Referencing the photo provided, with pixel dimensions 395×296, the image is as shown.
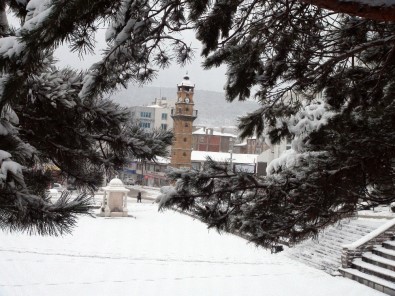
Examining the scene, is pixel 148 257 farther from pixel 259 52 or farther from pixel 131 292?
pixel 259 52

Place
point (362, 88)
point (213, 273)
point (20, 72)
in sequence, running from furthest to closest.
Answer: point (213, 273), point (362, 88), point (20, 72)

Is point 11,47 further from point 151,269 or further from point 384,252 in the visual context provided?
point 384,252

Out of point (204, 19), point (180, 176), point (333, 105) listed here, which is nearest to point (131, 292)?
point (180, 176)

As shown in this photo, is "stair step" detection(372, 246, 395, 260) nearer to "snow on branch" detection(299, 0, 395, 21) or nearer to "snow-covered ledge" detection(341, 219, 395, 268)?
"snow-covered ledge" detection(341, 219, 395, 268)

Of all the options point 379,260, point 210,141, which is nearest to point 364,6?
point 379,260

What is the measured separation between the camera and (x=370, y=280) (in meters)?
10.4

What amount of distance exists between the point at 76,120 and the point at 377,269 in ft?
30.9

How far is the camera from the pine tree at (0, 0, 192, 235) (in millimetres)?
2242

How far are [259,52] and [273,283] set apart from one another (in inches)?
281

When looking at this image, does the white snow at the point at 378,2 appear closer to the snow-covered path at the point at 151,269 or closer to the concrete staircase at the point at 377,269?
the snow-covered path at the point at 151,269

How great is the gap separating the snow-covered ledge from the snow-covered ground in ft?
2.58

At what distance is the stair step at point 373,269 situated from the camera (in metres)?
10.2

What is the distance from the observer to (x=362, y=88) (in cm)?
496

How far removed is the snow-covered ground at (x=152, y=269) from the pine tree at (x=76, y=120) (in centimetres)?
565
